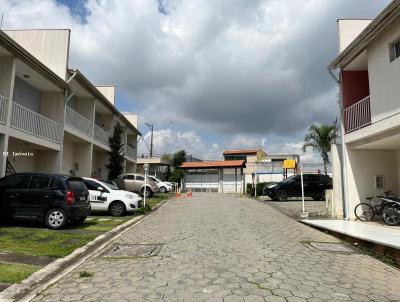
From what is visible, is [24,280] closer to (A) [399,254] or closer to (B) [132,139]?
(A) [399,254]

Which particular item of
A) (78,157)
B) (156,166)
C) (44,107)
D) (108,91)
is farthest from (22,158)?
(156,166)

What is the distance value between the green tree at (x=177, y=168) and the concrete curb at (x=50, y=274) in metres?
35.5

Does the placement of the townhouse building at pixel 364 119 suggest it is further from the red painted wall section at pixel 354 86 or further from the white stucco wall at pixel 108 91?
the white stucco wall at pixel 108 91

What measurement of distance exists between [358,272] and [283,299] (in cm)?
247

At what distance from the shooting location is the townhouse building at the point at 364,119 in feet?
38.1

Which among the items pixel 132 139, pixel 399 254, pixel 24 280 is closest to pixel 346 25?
pixel 399 254

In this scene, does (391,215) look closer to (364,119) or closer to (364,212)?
(364,212)

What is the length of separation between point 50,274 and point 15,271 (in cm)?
56

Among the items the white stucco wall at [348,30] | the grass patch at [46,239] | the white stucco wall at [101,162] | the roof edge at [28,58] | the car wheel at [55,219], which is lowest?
the grass patch at [46,239]

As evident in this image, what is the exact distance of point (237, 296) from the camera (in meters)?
Answer: 5.12

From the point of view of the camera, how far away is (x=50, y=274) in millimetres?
6434

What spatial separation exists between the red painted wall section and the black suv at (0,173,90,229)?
10.8 m

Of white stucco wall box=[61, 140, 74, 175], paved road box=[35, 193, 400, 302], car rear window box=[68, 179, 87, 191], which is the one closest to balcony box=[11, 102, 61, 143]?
white stucco wall box=[61, 140, 74, 175]

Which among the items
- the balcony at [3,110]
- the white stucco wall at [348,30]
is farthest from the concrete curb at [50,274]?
the white stucco wall at [348,30]
